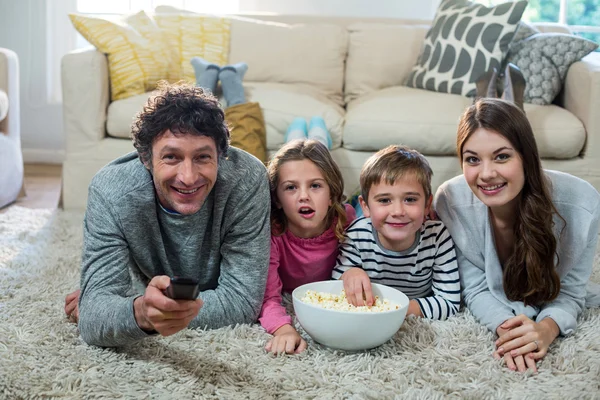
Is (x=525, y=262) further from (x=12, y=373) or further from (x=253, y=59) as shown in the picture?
(x=253, y=59)

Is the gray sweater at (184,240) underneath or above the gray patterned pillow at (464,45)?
underneath

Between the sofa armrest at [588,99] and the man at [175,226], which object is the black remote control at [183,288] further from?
the sofa armrest at [588,99]

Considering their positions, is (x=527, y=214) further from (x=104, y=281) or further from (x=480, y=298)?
(x=104, y=281)

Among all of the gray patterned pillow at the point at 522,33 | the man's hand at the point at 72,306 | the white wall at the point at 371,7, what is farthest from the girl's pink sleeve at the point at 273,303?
the white wall at the point at 371,7

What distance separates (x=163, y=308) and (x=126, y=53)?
2.08m

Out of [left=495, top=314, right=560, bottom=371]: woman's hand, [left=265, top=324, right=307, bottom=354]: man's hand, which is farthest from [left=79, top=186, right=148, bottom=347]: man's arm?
[left=495, top=314, right=560, bottom=371]: woman's hand

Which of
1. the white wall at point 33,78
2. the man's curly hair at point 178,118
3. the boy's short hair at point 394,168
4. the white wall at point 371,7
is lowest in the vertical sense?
the white wall at point 33,78

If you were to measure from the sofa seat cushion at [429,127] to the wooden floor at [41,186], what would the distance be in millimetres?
1452

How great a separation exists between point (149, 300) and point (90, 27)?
2.16 m

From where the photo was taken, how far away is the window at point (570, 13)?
436cm

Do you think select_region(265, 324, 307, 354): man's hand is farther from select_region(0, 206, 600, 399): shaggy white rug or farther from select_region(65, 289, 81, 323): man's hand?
select_region(65, 289, 81, 323): man's hand

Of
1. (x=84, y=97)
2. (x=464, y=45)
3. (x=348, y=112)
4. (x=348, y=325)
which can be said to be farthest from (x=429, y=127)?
(x=348, y=325)

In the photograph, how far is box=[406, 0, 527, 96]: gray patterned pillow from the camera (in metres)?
3.14

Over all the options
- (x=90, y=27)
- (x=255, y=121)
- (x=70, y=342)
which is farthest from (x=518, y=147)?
(x=90, y=27)
